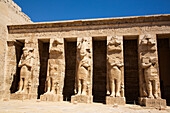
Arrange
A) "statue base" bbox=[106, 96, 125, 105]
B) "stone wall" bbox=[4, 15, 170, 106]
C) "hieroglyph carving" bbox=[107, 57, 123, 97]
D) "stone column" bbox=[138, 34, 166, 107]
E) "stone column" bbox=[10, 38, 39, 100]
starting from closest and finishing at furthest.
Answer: "stone column" bbox=[138, 34, 166, 107] < "statue base" bbox=[106, 96, 125, 105] < "stone wall" bbox=[4, 15, 170, 106] < "hieroglyph carving" bbox=[107, 57, 123, 97] < "stone column" bbox=[10, 38, 39, 100]

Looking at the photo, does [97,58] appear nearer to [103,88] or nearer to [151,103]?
[103,88]

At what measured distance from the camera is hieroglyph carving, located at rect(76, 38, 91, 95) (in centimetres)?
962

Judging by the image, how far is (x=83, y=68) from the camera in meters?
9.70

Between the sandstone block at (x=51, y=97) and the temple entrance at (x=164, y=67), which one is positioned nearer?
the sandstone block at (x=51, y=97)

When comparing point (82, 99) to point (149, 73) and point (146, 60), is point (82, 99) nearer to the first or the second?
point (149, 73)

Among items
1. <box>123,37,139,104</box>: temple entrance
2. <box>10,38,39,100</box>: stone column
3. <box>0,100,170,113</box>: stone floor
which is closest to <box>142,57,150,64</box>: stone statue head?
<box>123,37,139,104</box>: temple entrance

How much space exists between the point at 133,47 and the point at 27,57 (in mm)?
7516

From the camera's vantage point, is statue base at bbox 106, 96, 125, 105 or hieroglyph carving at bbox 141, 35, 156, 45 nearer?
statue base at bbox 106, 96, 125, 105

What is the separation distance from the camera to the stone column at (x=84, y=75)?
31.0 feet

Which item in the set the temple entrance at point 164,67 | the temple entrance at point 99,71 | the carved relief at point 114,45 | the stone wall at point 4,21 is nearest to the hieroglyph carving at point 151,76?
the carved relief at point 114,45

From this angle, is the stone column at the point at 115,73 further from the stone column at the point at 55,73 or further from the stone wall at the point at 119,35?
the stone column at the point at 55,73

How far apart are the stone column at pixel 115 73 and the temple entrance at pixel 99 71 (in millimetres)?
2058

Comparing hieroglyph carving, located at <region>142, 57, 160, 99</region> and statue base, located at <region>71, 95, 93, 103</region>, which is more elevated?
hieroglyph carving, located at <region>142, 57, 160, 99</region>

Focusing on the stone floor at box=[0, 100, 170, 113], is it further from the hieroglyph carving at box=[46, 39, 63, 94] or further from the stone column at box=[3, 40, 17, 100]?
the stone column at box=[3, 40, 17, 100]
